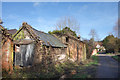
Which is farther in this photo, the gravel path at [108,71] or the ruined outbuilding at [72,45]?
the ruined outbuilding at [72,45]

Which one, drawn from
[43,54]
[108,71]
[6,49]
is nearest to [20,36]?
[6,49]

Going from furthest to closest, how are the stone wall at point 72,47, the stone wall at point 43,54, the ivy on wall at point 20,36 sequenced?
the stone wall at point 72,47, the ivy on wall at point 20,36, the stone wall at point 43,54

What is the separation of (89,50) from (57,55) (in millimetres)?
12982

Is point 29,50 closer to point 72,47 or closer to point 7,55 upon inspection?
point 7,55

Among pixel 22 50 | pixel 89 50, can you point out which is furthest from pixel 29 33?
pixel 89 50

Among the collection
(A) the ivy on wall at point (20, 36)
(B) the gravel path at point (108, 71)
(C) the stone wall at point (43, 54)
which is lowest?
(B) the gravel path at point (108, 71)

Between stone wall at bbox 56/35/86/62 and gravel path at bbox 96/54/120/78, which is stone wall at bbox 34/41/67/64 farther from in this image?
stone wall at bbox 56/35/86/62

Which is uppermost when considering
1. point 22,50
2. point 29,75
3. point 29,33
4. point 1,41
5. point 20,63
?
point 29,33

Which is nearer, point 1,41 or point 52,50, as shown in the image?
point 1,41

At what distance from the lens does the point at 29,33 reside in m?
10.5

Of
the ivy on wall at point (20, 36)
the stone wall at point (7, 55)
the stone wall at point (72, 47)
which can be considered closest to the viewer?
the stone wall at point (7, 55)

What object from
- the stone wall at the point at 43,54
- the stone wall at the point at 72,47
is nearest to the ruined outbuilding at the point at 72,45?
the stone wall at the point at 72,47

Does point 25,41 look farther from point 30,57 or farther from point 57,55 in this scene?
point 57,55

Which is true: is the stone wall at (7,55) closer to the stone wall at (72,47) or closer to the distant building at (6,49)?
the distant building at (6,49)
